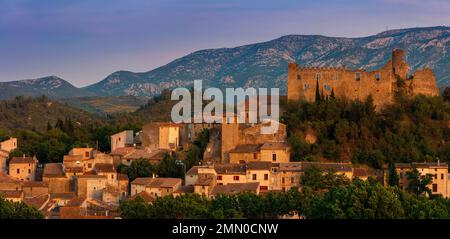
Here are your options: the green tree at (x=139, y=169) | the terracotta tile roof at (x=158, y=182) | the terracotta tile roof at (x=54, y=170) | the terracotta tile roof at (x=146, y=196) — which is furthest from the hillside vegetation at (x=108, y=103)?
the terracotta tile roof at (x=146, y=196)

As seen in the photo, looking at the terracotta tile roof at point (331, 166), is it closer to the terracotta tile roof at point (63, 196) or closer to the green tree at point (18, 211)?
the terracotta tile roof at point (63, 196)

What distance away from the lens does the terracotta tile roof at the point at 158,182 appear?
50419 millimetres

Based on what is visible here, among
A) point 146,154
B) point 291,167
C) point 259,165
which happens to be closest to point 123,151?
point 146,154

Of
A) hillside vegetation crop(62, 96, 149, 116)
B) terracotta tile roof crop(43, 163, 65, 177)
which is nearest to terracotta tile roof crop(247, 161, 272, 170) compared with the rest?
terracotta tile roof crop(43, 163, 65, 177)

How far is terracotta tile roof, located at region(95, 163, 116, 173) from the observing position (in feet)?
175

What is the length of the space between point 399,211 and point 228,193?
999 centimetres

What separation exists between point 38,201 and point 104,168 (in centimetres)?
560

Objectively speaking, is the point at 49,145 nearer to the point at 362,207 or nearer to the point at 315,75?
the point at 315,75

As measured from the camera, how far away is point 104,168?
177 feet

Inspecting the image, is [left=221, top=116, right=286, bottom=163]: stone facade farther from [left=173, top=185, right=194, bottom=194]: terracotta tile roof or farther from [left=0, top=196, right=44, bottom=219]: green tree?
[left=0, top=196, right=44, bottom=219]: green tree

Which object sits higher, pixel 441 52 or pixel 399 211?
pixel 441 52

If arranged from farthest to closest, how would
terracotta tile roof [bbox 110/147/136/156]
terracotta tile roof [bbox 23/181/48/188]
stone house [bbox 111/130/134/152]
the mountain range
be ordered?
the mountain range < stone house [bbox 111/130/134/152] < terracotta tile roof [bbox 110/147/136/156] < terracotta tile roof [bbox 23/181/48/188]
